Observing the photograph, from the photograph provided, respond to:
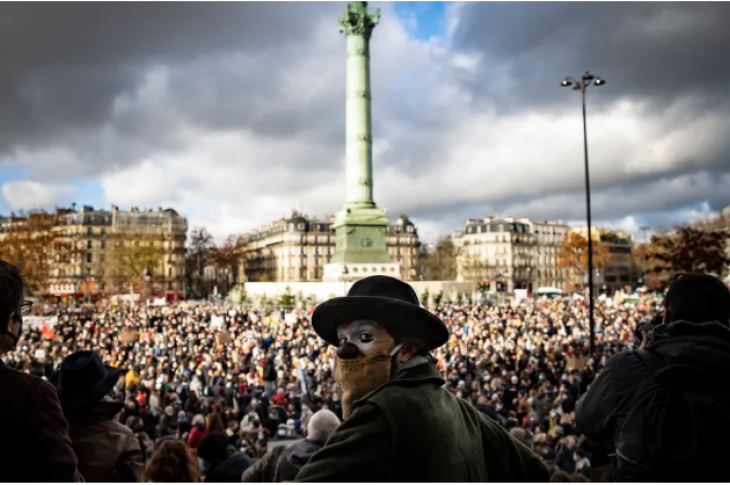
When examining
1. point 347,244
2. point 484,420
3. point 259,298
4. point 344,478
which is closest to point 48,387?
point 344,478

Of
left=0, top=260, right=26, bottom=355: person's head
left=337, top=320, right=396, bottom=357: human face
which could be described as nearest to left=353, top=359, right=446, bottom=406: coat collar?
left=337, top=320, right=396, bottom=357: human face

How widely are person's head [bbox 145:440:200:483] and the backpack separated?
3018 mm

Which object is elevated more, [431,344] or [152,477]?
[431,344]

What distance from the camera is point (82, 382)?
3574 mm

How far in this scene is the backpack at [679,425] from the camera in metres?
2.70

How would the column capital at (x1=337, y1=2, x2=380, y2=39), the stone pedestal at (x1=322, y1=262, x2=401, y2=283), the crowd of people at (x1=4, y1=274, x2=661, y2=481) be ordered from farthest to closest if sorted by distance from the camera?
the column capital at (x1=337, y1=2, x2=380, y2=39) → the stone pedestal at (x1=322, y1=262, x2=401, y2=283) → the crowd of people at (x1=4, y1=274, x2=661, y2=481)

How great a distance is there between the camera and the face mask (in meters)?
2.48

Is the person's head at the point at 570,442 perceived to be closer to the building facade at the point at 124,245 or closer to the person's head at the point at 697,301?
the person's head at the point at 697,301

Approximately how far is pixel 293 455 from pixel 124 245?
8096 cm

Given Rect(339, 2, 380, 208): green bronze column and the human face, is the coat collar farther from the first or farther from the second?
Rect(339, 2, 380, 208): green bronze column

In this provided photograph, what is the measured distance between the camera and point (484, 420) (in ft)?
8.75

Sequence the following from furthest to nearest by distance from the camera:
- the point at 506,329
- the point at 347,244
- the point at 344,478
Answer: the point at 347,244, the point at 506,329, the point at 344,478

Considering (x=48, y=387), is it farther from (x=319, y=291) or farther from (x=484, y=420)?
(x=319, y=291)

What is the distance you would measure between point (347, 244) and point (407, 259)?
68.7 metres
